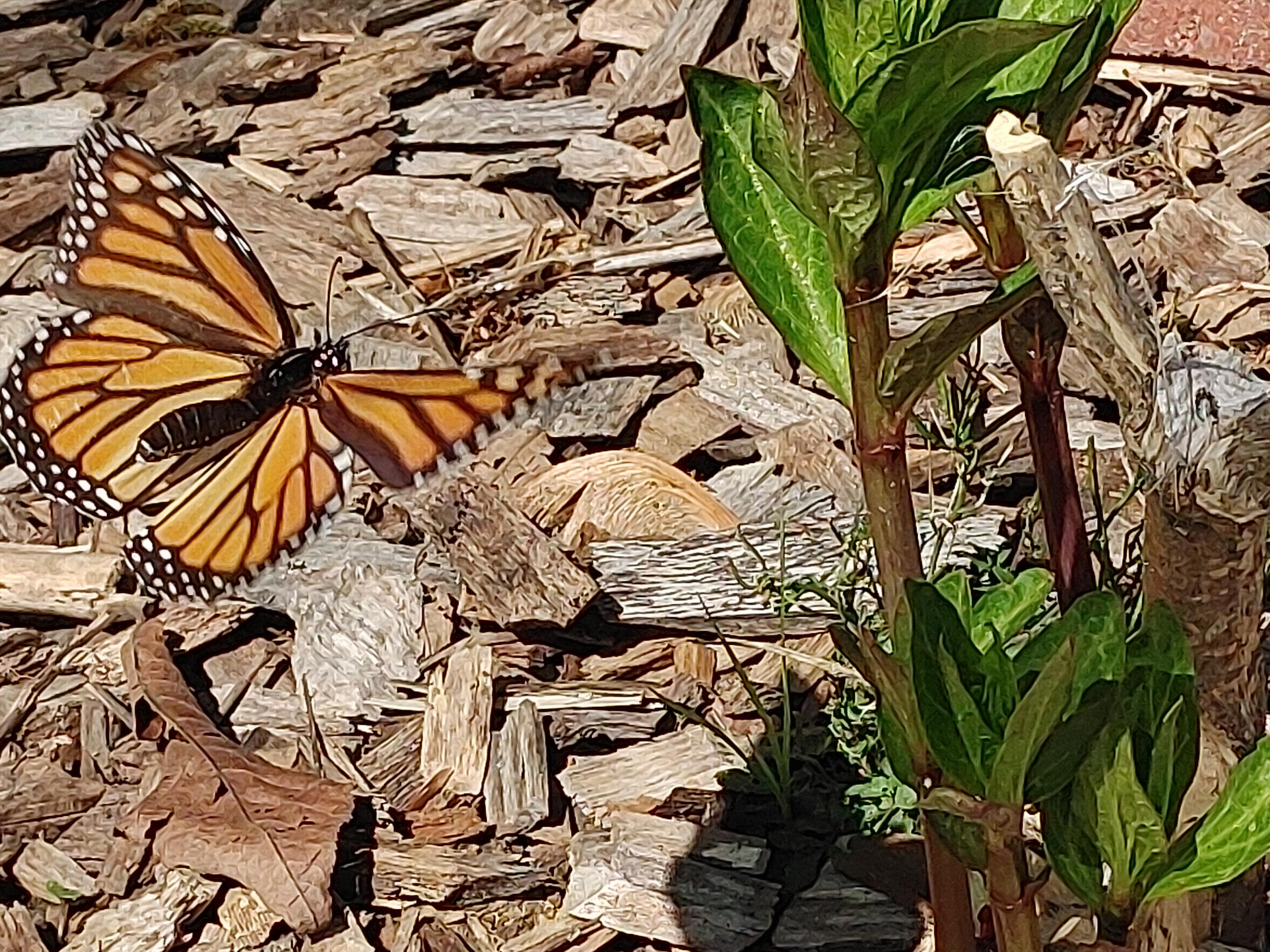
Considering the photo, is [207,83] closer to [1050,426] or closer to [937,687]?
[1050,426]

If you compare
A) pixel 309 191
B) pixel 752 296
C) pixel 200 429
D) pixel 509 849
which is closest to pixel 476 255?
pixel 309 191

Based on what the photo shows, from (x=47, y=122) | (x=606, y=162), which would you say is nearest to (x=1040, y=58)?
(x=606, y=162)

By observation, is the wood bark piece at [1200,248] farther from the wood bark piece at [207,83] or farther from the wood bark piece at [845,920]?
the wood bark piece at [207,83]

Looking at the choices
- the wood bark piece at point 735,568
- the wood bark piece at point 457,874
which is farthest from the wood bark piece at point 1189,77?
the wood bark piece at point 457,874

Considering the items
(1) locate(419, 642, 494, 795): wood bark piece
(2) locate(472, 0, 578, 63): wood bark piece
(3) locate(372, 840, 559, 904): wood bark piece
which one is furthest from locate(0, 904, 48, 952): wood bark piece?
(2) locate(472, 0, 578, 63): wood bark piece

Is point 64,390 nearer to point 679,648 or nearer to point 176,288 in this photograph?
point 176,288

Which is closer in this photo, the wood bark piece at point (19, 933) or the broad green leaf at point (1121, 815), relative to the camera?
the broad green leaf at point (1121, 815)

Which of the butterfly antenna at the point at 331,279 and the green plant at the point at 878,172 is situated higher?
the green plant at the point at 878,172
